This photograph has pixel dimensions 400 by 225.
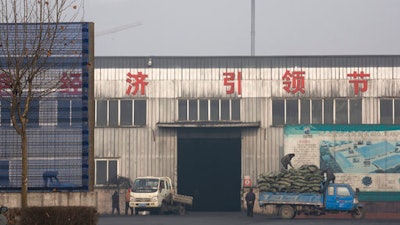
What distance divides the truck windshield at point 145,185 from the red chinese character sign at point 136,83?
6.67 m

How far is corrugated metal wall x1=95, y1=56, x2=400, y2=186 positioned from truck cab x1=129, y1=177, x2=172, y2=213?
411 cm

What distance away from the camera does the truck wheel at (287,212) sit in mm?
49906

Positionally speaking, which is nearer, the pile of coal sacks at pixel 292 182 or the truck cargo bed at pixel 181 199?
the pile of coal sacks at pixel 292 182

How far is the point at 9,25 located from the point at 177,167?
96.7 feet

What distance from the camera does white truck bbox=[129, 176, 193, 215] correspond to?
51531 mm

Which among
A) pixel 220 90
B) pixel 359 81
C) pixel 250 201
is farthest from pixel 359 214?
pixel 220 90

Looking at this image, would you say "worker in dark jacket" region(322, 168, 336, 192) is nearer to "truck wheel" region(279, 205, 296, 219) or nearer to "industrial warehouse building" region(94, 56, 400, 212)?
"truck wheel" region(279, 205, 296, 219)

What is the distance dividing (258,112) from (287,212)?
27.7ft

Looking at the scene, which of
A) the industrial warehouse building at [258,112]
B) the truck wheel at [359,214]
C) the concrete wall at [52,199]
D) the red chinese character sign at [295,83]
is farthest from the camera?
the red chinese character sign at [295,83]

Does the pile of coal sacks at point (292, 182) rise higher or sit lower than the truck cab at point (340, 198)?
higher

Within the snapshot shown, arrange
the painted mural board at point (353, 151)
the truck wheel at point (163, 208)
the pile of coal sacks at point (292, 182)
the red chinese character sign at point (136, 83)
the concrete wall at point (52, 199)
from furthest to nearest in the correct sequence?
the red chinese character sign at point (136, 83) → the painted mural board at point (353, 151) → the truck wheel at point (163, 208) → the pile of coal sacks at point (292, 182) → the concrete wall at point (52, 199)

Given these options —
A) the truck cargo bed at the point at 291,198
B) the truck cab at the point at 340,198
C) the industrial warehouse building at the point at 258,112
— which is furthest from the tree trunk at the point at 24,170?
the industrial warehouse building at the point at 258,112

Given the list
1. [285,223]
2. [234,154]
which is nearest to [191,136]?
[234,154]

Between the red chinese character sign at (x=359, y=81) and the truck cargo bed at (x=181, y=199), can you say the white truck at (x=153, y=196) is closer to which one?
the truck cargo bed at (x=181, y=199)
